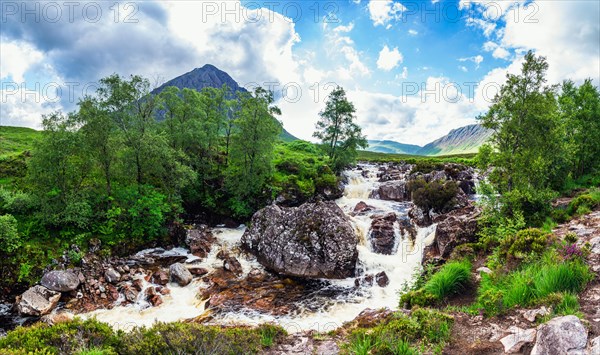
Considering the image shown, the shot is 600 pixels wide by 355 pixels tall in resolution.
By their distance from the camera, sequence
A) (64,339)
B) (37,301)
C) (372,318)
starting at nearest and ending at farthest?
1. (64,339)
2. (372,318)
3. (37,301)

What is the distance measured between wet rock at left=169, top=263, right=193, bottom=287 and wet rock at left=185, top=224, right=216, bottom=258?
179 inches

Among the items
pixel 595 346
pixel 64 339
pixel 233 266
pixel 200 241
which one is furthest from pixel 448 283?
pixel 200 241

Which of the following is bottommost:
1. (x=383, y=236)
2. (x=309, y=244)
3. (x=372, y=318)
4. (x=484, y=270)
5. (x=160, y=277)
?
(x=160, y=277)

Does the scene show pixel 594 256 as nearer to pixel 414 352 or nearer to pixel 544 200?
pixel 414 352

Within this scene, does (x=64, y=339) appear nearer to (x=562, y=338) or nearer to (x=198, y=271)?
(x=562, y=338)

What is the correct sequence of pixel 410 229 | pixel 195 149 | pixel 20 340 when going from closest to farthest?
pixel 20 340
pixel 410 229
pixel 195 149

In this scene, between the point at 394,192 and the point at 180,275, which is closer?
the point at 180,275

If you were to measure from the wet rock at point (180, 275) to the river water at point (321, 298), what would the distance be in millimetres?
397

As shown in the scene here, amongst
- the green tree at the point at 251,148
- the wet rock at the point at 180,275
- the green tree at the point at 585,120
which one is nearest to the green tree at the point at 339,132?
the green tree at the point at 251,148

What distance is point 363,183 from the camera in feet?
170

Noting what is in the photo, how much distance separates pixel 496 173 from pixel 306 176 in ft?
93.6

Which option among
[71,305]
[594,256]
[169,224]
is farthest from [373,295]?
[169,224]

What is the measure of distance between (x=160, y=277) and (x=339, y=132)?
40855mm

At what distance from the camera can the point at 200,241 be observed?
28.0 m
